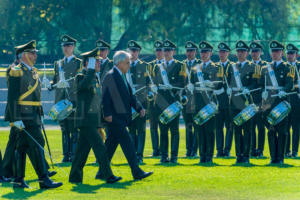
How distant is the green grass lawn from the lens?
9625 mm

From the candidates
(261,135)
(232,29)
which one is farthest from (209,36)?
(261,135)

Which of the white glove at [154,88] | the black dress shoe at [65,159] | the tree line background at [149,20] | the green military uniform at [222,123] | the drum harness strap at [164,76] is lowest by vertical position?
the black dress shoe at [65,159]

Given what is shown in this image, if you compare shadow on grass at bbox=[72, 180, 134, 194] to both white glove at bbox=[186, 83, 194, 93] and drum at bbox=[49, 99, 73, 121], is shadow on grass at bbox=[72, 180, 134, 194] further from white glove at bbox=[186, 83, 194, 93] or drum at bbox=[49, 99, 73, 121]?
white glove at bbox=[186, 83, 194, 93]

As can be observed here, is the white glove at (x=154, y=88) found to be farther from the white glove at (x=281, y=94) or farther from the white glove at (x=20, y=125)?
the white glove at (x=20, y=125)

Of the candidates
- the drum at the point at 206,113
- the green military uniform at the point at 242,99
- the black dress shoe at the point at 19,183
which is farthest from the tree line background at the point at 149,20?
the black dress shoe at the point at 19,183

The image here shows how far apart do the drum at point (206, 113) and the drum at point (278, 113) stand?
864 mm

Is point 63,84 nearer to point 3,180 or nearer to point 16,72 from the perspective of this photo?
point 3,180

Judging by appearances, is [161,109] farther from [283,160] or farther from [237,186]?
[237,186]

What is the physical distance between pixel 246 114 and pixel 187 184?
253cm

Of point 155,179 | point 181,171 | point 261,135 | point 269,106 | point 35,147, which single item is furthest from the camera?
point 261,135

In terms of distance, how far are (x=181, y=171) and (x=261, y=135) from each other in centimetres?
328

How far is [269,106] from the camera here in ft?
42.1

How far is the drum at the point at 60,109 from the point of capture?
1268 cm

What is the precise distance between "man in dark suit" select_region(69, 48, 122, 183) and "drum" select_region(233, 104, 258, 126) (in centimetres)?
285
